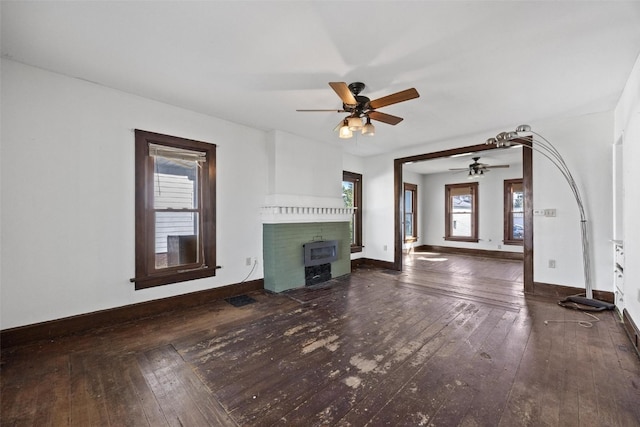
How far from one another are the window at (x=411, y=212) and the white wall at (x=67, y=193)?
6903 mm

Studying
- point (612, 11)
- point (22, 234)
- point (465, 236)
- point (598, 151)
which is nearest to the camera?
point (612, 11)

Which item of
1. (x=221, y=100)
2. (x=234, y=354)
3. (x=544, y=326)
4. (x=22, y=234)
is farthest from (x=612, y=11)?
(x=22, y=234)

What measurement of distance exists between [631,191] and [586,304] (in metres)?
1.64

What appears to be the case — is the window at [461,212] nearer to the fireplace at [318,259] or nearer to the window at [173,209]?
the fireplace at [318,259]

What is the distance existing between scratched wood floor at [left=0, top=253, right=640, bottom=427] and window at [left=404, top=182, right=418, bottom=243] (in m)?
5.28

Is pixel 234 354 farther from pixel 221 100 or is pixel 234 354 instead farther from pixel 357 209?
pixel 357 209

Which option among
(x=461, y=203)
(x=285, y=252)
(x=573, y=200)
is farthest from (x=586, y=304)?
(x=461, y=203)

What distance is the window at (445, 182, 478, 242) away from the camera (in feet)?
27.1

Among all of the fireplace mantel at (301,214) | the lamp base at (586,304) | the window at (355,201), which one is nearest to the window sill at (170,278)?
the fireplace mantel at (301,214)

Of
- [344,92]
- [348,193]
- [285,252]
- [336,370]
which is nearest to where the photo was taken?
[336,370]

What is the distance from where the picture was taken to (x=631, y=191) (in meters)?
2.69

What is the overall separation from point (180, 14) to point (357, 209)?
5.23 meters

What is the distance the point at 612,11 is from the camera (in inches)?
75.2

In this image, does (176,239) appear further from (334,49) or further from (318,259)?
(334,49)
